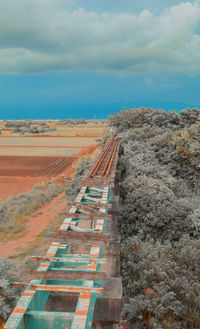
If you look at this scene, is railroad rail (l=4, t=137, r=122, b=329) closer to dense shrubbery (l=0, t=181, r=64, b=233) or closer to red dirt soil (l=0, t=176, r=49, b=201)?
dense shrubbery (l=0, t=181, r=64, b=233)

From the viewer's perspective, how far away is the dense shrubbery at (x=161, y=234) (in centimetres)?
465

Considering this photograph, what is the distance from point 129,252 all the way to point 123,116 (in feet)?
71.4

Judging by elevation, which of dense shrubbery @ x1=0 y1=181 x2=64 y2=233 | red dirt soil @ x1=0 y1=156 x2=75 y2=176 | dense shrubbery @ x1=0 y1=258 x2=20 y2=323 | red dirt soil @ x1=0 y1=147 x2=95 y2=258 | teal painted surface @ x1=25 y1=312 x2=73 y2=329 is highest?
teal painted surface @ x1=25 y1=312 x2=73 y2=329

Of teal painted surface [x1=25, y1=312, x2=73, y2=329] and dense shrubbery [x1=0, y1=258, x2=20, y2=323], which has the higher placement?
teal painted surface [x1=25, y1=312, x2=73, y2=329]

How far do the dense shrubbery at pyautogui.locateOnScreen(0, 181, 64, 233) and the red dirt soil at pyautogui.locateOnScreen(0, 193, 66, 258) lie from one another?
37 cm

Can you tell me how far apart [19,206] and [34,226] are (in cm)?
257

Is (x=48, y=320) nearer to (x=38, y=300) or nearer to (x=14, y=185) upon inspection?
(x=38, y=300)

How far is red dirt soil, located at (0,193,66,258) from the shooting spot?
7.95 meters

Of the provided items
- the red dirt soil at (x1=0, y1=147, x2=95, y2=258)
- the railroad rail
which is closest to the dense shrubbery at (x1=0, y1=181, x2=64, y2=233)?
the red dirt soil at (x1=0, y1=147, x2=95, y2=258)

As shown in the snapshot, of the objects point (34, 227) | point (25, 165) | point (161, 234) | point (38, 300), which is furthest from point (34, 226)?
point (25, 165)

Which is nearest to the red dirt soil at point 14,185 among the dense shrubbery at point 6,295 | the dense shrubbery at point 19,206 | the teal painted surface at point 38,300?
the dense shrubbery at point 19,206

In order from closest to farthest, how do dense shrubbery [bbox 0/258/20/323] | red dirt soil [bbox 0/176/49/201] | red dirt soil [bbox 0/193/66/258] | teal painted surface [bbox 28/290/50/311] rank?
teal painted surface [bbox 28/290/50/311] → dense shrubbery [bbox 0/258/20/323] → red dirt soil [bbox 0/193/66/258] → red dirt soil [bbox 0/176/49/201]

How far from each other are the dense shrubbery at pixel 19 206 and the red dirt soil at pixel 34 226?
37cm

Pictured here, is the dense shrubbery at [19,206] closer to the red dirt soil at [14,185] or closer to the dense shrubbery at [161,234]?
the red dirt soil at [14,185]
